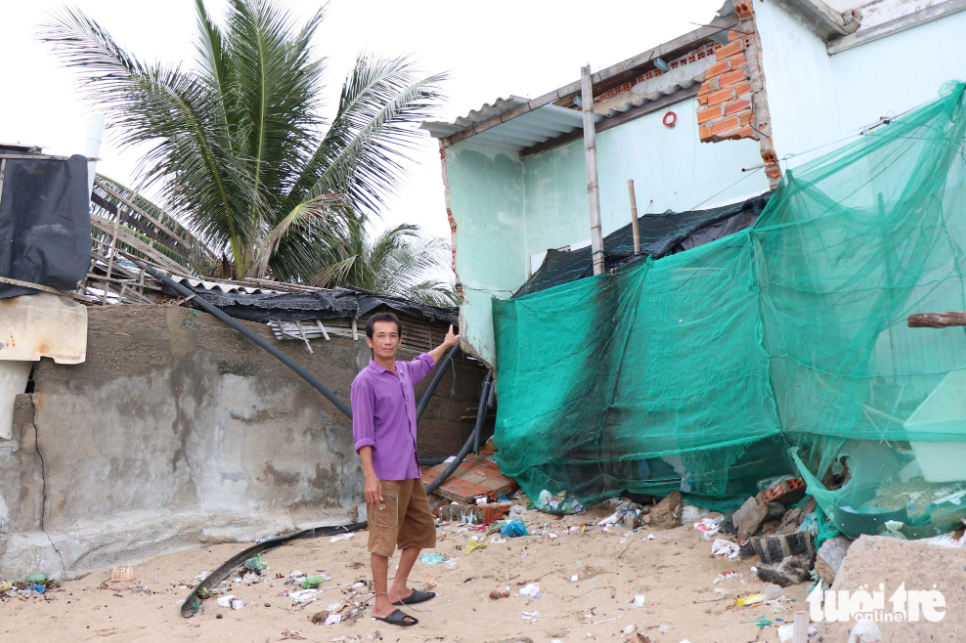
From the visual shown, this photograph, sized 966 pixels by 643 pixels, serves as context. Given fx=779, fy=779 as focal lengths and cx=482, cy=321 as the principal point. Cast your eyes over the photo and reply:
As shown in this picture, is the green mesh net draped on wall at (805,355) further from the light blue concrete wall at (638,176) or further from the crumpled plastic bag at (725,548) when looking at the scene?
the light blue concrete wall at (638,176)

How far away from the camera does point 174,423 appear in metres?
6.27

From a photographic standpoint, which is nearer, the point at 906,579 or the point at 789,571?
the point at 906,579

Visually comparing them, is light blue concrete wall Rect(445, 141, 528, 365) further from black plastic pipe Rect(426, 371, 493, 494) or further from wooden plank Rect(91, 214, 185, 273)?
wooden plank Rect(91, 214, 185, 273)

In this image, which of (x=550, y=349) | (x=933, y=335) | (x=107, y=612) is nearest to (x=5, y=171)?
(x=107, y=612)

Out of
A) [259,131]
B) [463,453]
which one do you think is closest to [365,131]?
[259,131]

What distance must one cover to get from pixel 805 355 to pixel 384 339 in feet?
7.70

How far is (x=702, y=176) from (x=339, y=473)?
13.7 ft

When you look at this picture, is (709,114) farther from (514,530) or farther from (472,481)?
(472,481)

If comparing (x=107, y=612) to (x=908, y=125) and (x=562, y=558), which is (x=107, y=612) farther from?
(x=908, y=125)

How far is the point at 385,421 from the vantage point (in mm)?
4066

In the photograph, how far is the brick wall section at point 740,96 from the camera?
5.23 metres

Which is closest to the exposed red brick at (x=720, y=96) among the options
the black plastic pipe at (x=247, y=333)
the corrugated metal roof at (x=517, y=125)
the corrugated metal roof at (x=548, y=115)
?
the corrugated metal roof at (x=548, y=115)

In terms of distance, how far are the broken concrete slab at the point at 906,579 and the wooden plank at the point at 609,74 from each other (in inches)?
152

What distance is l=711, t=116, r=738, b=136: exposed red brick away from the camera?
17.7ft
